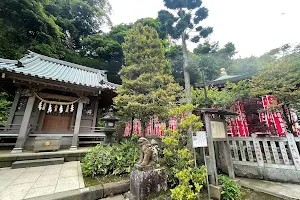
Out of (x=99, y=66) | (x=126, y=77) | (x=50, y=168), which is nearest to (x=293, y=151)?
(x=126, y=77)

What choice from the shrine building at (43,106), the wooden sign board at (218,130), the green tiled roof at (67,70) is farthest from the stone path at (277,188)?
the green tiled roof at (67,70)

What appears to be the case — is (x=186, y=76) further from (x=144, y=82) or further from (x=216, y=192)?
(x=216, y=192)

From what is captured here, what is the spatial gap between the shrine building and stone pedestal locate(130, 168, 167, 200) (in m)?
4.88

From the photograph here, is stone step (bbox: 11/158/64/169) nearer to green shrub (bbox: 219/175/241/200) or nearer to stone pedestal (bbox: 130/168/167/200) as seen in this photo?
stone pedestal (bbox: 130/168/167/200)

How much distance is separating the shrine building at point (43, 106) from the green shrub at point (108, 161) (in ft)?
9.61

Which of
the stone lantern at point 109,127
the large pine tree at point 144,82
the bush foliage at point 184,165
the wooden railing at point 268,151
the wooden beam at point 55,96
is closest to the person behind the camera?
the bush foliage at point 184,165

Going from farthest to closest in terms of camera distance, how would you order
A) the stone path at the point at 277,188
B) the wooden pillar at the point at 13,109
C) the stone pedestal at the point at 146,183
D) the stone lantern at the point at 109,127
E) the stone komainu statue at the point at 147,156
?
the wooden pillar at the point at 13,109, the stone lantern at the point at 109,127, the stone path at the point at 277,188, the stone komainu statue at the point at 147,156, the stone pedestal at the point at 146,183

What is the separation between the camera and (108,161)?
4.34 m

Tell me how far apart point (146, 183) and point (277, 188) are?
448 centimetres

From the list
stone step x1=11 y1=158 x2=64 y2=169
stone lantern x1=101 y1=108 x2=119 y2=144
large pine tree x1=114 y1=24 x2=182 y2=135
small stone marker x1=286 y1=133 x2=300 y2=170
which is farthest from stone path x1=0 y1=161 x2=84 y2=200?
small stone marker x1=286 y1=133 x2=300 y2=170

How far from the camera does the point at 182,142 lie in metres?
3.98

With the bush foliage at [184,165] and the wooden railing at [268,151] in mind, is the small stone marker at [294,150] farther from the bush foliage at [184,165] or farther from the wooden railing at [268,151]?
the bush foliage at [184,165]

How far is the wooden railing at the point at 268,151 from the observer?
469cm

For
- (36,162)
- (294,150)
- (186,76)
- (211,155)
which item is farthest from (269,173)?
(36,162)
